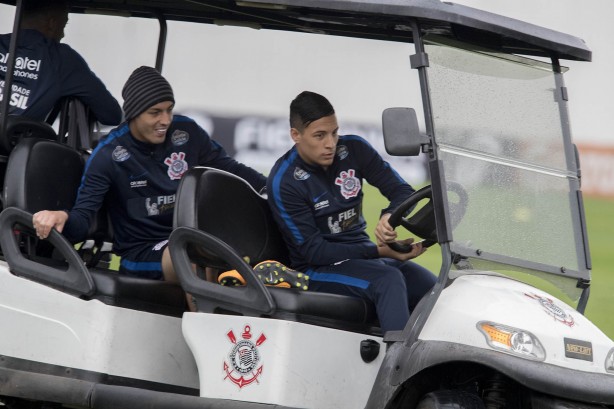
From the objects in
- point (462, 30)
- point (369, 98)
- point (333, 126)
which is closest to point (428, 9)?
point (462, 30)

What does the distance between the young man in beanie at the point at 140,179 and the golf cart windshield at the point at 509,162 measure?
1.39m

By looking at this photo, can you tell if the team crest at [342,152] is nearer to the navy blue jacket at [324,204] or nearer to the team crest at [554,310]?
the navy blue jacket at [324,204]

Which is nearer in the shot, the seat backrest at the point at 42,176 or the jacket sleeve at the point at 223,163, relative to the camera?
the seat backrest at the point at 42,176

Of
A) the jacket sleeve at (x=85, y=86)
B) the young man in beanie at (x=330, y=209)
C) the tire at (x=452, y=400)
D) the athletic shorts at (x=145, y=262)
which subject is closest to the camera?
the tire at (x=452, y=400)

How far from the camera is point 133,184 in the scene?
5625 millimetres

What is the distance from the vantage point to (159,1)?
6145 mm

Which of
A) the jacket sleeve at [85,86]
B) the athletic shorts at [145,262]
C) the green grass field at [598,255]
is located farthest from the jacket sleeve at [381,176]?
the green grass field at [598,255]

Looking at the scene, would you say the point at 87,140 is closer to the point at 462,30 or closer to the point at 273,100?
the point at 462,30

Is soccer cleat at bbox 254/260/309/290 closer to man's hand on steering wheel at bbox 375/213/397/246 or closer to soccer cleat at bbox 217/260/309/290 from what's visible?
soccer cleat at bbox 217/260/309/290

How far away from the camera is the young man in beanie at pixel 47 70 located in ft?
19.5

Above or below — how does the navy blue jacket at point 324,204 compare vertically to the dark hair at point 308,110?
below

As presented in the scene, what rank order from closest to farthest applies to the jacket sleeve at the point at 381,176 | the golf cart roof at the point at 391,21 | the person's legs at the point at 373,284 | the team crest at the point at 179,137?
the golf cart roof at the point at 391,21 → the person's legs at the point at 373,284 → the jacket sleeve at the point at 381,176 → the team crest at the point at 179,137

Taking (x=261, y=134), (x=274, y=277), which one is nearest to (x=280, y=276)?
(x=274, y=277)

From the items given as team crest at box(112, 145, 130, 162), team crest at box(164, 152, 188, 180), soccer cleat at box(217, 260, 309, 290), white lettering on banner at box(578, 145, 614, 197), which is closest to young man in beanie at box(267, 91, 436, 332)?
soccer cleat at box(217, 260, 309, 290)
